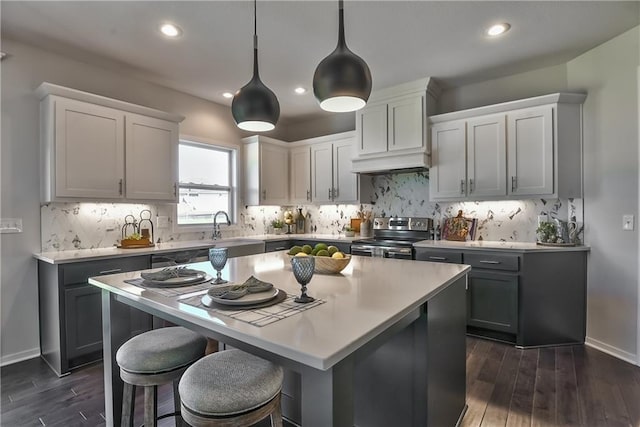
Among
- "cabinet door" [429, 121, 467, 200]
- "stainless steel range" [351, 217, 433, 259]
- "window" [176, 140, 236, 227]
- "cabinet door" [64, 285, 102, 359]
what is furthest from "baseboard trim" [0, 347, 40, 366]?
"cabinet door" [429, 121, 467, 200]

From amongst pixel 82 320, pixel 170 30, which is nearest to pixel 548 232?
pixel 170 30

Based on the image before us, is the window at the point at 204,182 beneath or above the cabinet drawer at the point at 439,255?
above

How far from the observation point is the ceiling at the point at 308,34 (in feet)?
7.63

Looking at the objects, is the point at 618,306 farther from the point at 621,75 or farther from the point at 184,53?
the point at 184,53

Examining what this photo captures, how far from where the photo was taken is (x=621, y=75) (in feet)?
9.16

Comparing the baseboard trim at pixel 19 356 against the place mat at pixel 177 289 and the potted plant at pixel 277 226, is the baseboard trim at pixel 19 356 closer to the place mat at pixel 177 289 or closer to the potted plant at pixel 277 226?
the place mat at pixel 177 289

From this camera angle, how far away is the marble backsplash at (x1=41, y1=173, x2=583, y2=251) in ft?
9.90

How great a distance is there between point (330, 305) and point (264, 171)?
3.62m

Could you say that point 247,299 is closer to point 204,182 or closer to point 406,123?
point 406,123

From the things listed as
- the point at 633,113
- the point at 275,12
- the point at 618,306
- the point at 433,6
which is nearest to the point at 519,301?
the point at 618,306

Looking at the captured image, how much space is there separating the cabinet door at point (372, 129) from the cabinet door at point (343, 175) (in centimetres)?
35

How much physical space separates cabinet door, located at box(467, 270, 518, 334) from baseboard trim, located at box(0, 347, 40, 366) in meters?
3.91

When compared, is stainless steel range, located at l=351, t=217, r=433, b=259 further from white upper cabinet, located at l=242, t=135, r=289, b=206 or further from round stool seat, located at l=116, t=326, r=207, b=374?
round stool seat, located at l=116, t=326, r=207, b=374

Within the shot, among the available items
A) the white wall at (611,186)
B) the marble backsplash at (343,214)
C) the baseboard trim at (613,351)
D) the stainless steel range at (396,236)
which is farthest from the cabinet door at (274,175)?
the baseboard trim at (613,351)
